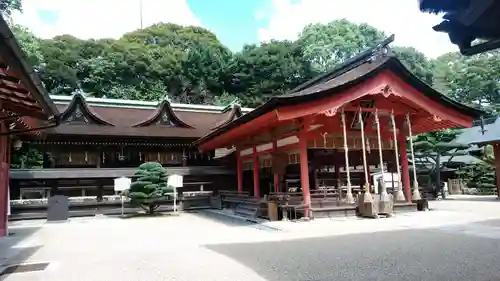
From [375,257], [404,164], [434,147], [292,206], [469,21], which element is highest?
[434,147]

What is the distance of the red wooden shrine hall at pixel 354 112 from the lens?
1191 centimetres

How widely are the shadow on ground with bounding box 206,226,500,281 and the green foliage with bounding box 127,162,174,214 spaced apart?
9371mm

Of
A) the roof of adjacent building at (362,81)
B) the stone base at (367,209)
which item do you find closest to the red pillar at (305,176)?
the roof of adjacent building at (362,81)

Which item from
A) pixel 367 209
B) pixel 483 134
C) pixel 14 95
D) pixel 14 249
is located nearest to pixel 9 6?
pixel 14 249

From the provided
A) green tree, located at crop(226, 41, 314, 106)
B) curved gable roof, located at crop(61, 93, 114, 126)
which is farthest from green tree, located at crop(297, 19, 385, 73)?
curved gable roof, located at crop(61, 93, 114, 126)

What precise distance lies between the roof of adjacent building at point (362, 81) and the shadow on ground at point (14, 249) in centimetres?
760

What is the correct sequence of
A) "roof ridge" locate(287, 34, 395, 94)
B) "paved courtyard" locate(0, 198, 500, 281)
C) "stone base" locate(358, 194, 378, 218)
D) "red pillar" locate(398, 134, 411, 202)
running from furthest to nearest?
1. "red pillar" locate(398, 134, 411, 202)
2. "roof ridge" locate(287, 34, 395, 94)
3. "stone base" locate(358, 194, 378, 218)
4. "paved courtyard" locate(0, 198, 500, 281)

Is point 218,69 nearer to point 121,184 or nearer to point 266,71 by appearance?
point 266,71

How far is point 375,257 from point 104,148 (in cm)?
1791

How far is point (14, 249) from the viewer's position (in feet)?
29.5

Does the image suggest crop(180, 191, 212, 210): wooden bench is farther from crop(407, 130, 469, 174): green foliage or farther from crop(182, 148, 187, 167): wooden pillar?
crop(407, 130, 469, 174): green foliage

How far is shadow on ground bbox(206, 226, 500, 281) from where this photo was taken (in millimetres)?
5371

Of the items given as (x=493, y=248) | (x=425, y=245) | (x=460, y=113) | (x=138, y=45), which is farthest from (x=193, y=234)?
(x=138, y=45)

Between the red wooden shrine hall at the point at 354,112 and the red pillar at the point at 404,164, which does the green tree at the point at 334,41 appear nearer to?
the red pillar at the point at 404,164
